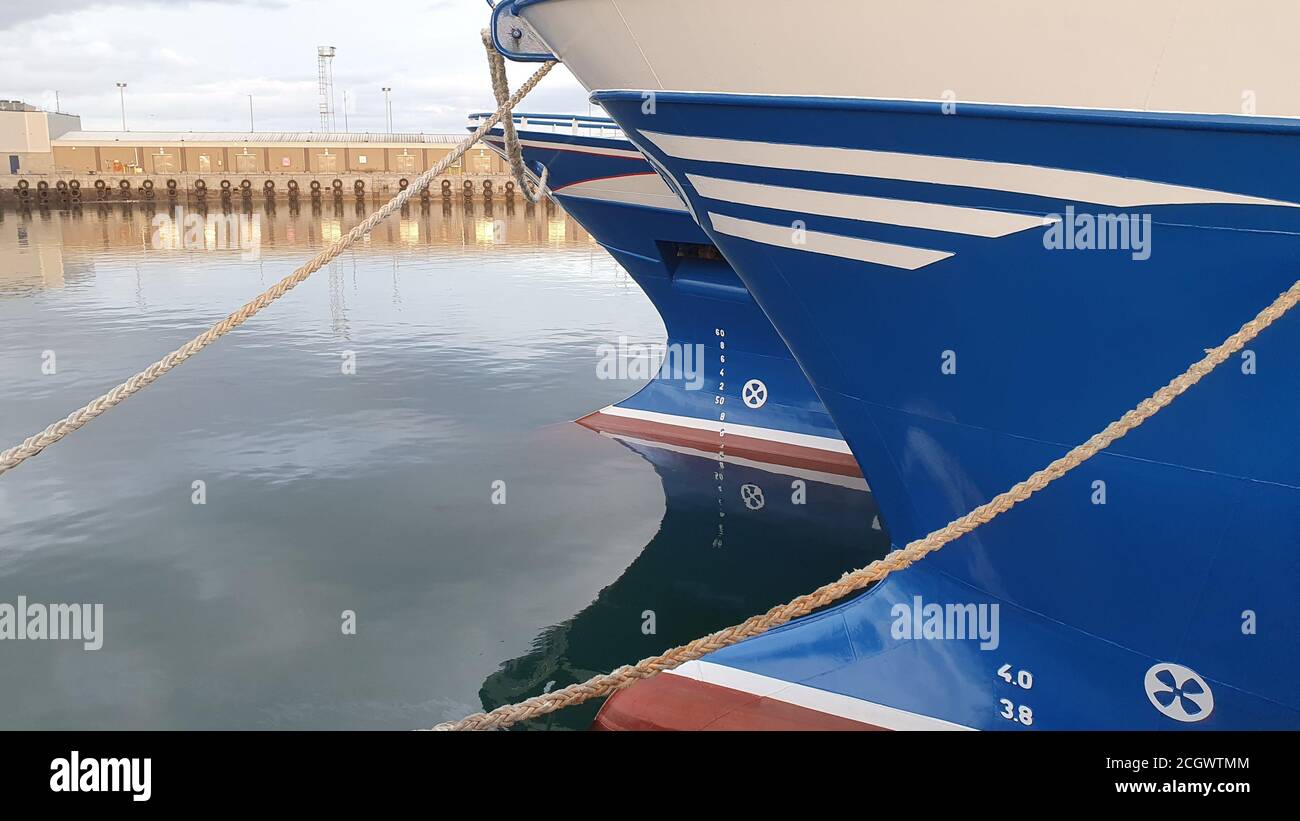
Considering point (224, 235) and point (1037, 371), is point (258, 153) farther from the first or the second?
point (1037, 371)

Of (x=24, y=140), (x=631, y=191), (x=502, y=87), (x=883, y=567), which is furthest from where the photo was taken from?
(x=24, y=140)

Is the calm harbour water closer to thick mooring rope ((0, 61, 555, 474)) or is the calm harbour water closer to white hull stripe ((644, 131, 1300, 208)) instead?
thick mooring rope ((0, 61, 555, 474))

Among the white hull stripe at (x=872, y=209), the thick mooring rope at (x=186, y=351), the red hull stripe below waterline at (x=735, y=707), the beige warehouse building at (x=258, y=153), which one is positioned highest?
the beige warehouse building at (x=258, y=153)

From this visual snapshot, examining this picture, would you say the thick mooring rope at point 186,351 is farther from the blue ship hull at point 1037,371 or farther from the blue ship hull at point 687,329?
the blue ship hull at point 687,329

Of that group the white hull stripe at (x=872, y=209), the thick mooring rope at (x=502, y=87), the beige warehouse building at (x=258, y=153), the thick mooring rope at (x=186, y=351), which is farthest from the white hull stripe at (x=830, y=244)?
the beige warehouse building at (x=258, y=153)

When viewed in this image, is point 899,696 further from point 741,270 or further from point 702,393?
point 702,393

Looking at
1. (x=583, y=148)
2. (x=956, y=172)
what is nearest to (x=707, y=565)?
(x=956, y=172)

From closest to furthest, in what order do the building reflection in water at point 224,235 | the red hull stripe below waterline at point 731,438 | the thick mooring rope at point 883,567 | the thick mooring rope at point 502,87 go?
the thick mooring rope at point 883,567 → the thick mooring rope at point 502,87 → the red hull stripe below waterline at point 731,438 → the building reflection in water at point 224,235

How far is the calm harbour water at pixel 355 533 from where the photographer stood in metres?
5.99

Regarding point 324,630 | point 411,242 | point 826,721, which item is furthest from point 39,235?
point 826,721

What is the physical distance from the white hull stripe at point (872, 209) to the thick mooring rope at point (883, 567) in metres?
0.89

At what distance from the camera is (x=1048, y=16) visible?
3902 mm

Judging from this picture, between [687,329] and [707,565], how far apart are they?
160 inches

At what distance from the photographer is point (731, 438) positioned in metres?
10.8
